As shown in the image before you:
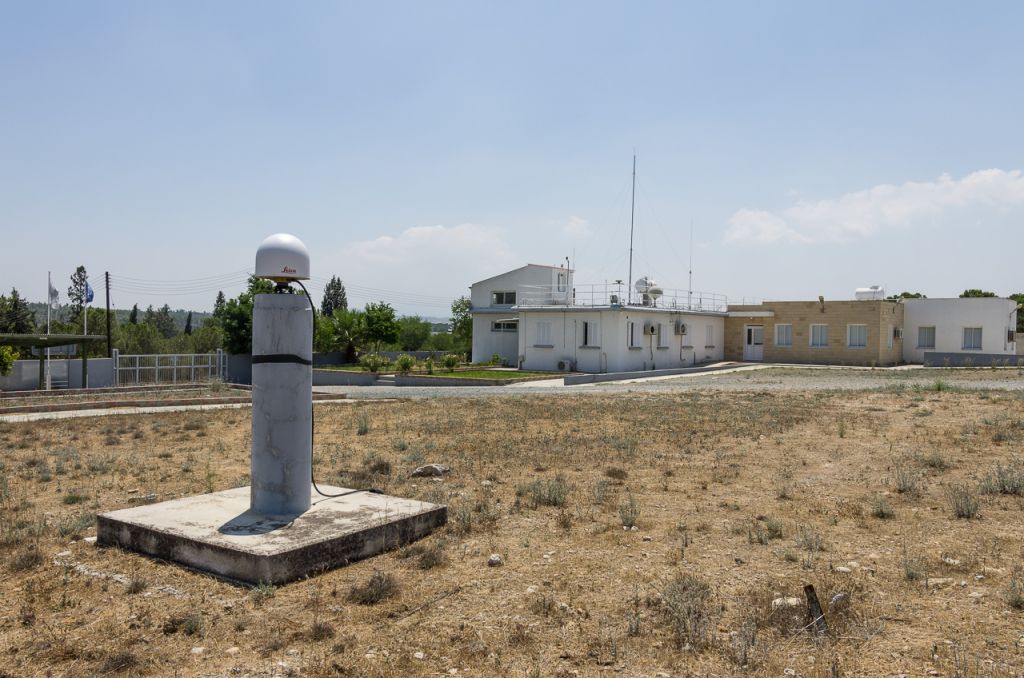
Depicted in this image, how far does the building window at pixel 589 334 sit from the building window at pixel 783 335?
14.7m

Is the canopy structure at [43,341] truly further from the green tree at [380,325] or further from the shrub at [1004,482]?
the shrub at [1004,482]

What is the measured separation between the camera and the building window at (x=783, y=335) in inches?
1764

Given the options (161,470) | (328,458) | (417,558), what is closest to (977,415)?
(328,458)

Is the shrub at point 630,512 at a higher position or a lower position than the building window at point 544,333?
lower

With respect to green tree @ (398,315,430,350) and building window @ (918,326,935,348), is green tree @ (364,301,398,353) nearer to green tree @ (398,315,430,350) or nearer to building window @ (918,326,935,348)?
green tree @ (398,315,430,350)

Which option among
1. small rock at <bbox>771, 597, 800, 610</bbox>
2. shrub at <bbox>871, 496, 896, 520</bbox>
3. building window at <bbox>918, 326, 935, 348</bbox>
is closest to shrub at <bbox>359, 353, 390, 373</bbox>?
shrub at <bbox>871, 496, 896, 520</bbox>

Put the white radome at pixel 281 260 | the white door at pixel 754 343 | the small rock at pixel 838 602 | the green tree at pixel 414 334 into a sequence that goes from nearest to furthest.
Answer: the small rock at pixel 838 602 < the white radome at pixel 281 260 < the white door at pixel 754 343 < the green tree at pixel 414 334

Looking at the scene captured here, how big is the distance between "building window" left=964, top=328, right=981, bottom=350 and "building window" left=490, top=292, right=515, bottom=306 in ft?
82.2

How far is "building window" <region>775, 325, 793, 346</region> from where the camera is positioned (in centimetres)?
4481

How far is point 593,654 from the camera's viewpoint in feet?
14.9

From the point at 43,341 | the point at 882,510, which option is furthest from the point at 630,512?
the point at 43,341

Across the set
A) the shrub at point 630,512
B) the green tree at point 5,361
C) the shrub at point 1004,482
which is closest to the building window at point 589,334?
the green tree at point 5,361

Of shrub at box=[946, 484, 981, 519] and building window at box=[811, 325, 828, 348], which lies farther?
building window at box=[811, 325, 828, 348]

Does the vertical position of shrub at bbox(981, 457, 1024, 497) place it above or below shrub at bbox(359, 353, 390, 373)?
below
